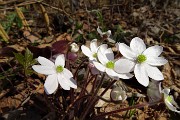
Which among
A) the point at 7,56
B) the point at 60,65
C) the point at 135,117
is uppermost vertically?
the point at 60,65

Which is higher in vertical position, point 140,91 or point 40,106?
point 40,106

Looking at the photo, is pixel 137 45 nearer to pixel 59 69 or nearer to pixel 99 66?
pixel 99 66

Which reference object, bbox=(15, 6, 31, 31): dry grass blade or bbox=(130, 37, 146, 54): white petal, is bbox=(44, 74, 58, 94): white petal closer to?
bbox=(130, 37, 146, 54): white petal

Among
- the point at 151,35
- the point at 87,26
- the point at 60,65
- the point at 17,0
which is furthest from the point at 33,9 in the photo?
the point at 60,65

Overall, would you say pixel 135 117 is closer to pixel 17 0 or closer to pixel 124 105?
pixel 124 105

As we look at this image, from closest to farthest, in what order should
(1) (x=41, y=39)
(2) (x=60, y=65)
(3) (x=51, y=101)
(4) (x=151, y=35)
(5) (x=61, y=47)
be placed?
1. (2) (x=60, y=65)
2. (3) (x=51, y=101)
3. (5) (x=61, y=47)
4. (1) (x=41, y=39)
5. (4) (x=151, y=35)

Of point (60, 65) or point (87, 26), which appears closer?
point (60, 65)

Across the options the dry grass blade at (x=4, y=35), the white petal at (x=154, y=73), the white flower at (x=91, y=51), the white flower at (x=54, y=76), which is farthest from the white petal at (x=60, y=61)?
the dry grass blade at (x=4, y=35)
